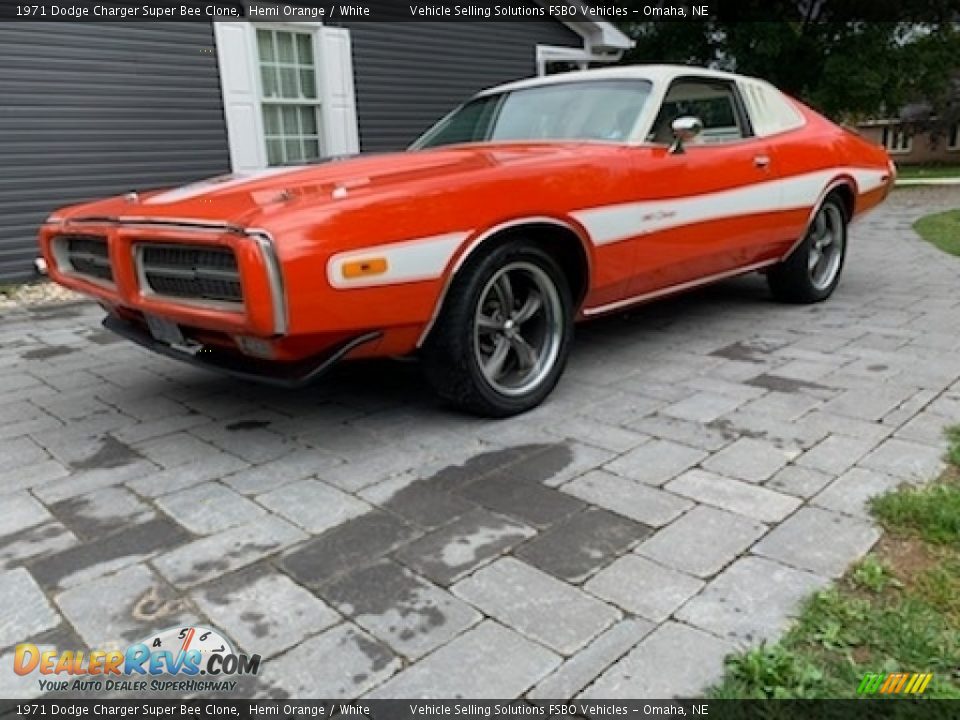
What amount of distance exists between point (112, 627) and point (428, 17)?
906 cm

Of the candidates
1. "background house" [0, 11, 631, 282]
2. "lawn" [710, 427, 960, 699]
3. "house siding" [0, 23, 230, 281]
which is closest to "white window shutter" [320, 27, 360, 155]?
"background house" [0, 11, 631, 282]

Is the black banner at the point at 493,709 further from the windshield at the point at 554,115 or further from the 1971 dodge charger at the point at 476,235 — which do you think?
the windshield at the point at 554,115

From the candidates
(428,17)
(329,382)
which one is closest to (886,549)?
(329,382)

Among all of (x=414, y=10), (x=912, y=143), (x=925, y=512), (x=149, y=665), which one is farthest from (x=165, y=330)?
(x=912, y=143)

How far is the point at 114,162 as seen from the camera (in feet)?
24.5

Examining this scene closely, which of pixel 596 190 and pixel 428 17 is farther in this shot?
pixel 428 17

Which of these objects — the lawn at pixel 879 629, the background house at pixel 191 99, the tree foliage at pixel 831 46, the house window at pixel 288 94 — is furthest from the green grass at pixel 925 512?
the tree foliage at pixel 831 46

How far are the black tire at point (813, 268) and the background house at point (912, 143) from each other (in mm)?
28647

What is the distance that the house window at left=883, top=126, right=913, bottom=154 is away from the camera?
3177 centimetres

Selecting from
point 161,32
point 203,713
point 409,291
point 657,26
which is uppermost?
point 657,26

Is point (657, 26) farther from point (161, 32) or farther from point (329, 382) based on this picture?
point (329, 382)

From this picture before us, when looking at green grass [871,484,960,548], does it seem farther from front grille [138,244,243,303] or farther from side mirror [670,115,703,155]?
front grille [138,244,243,303]

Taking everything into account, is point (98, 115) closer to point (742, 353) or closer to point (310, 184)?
point (310, 184)

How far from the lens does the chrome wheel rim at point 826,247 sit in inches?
208
